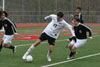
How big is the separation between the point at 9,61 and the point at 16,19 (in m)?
37.3

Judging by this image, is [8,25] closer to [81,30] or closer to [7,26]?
[7,26]

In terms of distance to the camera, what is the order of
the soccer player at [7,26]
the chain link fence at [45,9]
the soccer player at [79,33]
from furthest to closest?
1. the chain link fence at [45,9]
2. the soccer player at [7,26]
3. the soccer player at [79,33]

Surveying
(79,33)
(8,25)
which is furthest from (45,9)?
(79,33)

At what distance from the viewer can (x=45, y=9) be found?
5316cm

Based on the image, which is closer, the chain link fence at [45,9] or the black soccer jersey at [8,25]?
the black soccer jersey at [8,25]

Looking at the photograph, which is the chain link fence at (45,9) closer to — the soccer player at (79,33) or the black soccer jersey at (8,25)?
the black soccer jersey at (8,25)

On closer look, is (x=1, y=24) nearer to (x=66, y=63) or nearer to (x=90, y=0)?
(x=66, y=63)

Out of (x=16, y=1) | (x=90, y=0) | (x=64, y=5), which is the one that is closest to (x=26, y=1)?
(x=16, y=1)

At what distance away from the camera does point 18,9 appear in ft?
168

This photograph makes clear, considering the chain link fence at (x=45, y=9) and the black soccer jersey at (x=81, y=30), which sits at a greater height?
the black soccer jersey at (x=81, y=30)

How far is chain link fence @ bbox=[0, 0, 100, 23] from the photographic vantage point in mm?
49112

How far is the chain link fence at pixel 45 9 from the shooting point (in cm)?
4911

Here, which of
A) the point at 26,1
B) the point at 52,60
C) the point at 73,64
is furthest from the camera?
the point at 26,1

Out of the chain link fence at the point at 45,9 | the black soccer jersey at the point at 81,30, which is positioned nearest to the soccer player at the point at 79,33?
the black soccer jersey at the point at 81,30
